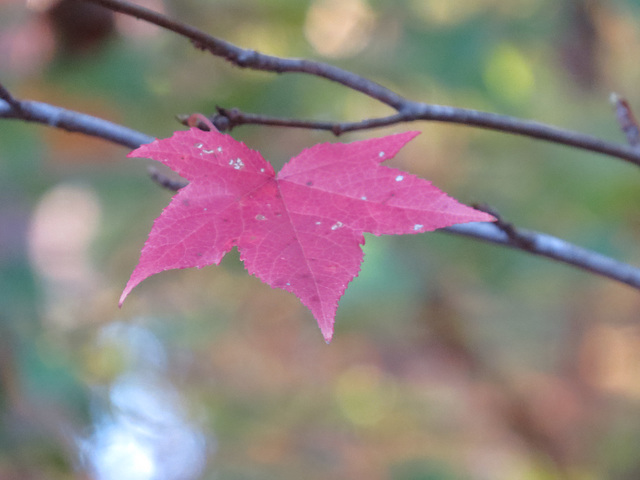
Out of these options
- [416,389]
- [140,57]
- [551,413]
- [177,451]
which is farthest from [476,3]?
[177,451]

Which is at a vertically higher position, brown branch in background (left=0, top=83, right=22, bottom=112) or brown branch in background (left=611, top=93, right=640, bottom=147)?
brown branch in background (left=611, top=93, right=640, bottom=147)

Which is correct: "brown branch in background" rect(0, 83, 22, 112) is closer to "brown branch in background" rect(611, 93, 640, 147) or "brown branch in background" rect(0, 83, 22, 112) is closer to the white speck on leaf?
the white speck on leaf

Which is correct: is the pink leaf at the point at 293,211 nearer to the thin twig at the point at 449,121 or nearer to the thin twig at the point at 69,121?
the thin twig at the point at 449,121

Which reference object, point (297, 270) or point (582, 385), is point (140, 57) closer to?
point (297, 270)

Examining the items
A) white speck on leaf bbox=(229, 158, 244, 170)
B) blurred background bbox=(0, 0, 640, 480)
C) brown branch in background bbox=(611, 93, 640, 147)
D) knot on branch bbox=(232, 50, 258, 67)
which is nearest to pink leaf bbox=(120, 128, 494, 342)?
white speck on leaf bbox=(229, 158, 244, 170)

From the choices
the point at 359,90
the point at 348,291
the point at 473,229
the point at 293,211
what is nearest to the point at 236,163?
the point at 293,211

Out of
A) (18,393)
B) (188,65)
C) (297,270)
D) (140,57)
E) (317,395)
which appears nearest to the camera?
(297,270)

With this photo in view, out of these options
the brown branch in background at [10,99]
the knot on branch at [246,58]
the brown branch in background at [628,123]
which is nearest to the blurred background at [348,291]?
the brown branch in background at [628,123]
